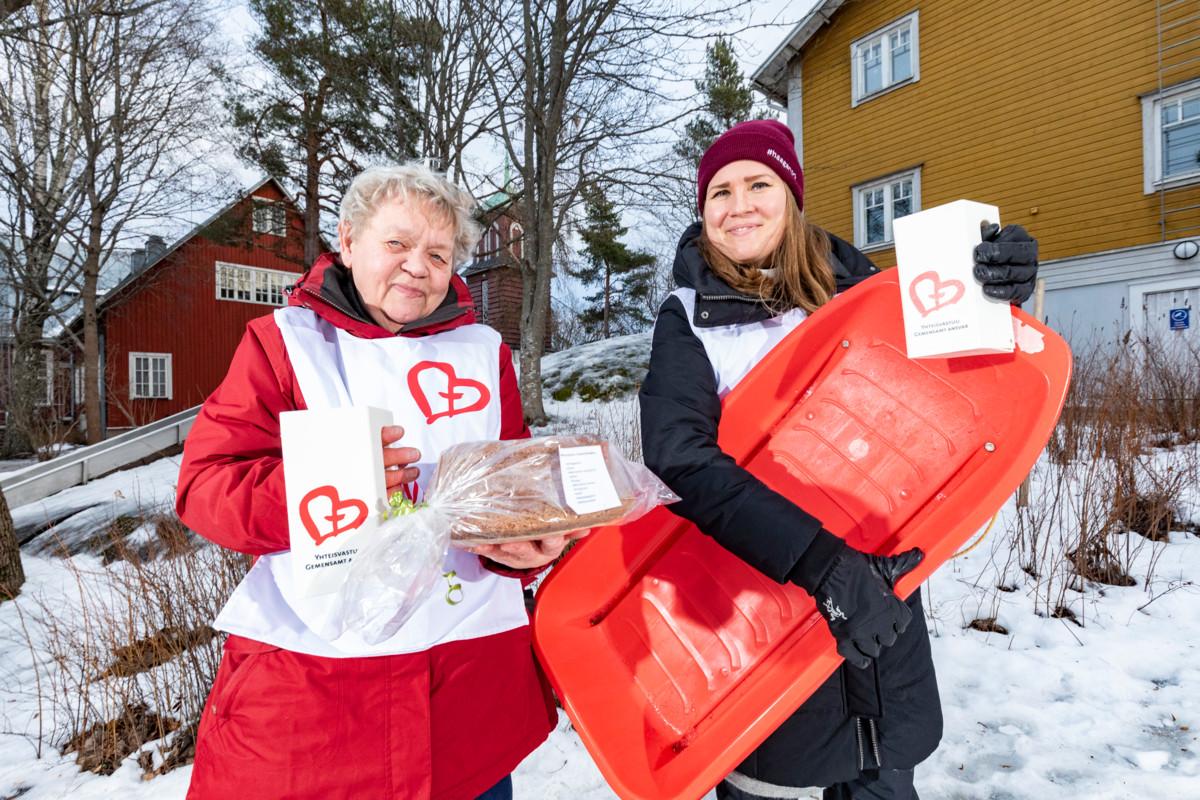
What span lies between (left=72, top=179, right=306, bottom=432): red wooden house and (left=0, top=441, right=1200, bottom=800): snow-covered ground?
48.8 feet

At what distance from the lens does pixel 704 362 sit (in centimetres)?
139

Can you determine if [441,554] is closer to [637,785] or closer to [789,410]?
[637,785]

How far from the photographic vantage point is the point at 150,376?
1762 cm

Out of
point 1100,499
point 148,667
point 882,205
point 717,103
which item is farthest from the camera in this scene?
point 882,205

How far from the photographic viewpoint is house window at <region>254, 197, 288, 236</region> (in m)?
12.5

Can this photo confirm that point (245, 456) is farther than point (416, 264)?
No

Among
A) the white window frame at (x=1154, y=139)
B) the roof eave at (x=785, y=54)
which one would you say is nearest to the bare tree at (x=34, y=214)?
the roof eave at (x=785, y=54)

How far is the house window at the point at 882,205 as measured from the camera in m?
11.3

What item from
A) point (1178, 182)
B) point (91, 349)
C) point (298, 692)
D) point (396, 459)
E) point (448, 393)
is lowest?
point (298, 692)

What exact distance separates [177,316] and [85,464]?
1073 centimetres

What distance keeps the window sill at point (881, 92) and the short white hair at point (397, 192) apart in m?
12.9

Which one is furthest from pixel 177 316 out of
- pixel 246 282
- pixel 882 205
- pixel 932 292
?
pixel 932 292

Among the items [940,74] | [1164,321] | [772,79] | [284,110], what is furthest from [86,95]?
[1164,321]

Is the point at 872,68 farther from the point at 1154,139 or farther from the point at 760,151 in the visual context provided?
the point at 760,151
